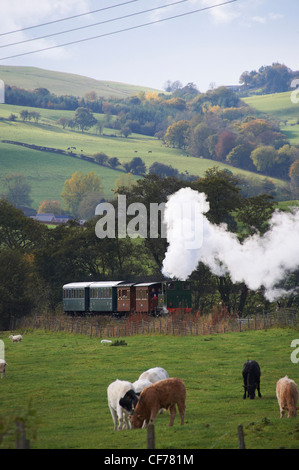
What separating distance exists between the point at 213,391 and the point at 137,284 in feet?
107

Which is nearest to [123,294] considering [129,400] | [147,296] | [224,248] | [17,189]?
[147,296]

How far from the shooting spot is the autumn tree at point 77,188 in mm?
193375

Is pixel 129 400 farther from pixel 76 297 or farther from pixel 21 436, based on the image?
pixel 76 297

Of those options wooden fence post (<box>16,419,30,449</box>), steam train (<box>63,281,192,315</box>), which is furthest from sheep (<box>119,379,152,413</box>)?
steam train (<box>63,281,192,315</box>)

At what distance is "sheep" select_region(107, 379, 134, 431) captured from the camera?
21.0 metres

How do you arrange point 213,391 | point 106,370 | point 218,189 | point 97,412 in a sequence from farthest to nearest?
point 218,189 < point 106,370 < point 213,391 < point 97,412

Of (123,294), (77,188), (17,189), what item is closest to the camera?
(123,294)

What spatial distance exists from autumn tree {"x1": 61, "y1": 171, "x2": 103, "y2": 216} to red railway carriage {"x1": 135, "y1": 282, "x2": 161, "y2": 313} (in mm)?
135877

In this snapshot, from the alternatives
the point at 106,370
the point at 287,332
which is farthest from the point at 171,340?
the point at 106,370

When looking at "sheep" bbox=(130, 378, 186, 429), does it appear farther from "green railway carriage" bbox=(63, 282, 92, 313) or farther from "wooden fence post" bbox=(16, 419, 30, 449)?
"green railway carriage" bbox=(63, 282, 92, 313)

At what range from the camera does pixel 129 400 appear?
21.2 m

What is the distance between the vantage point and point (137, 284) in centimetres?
5859

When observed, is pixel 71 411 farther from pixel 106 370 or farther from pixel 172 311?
pixel 172 311

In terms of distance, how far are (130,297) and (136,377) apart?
1166 inches
